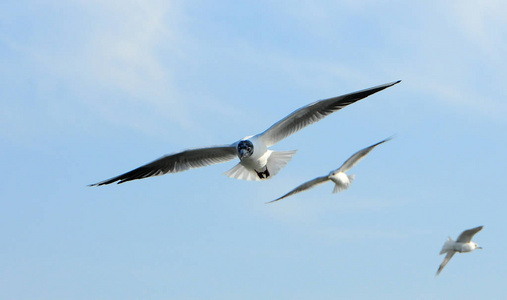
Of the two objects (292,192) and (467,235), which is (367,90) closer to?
(292,192)

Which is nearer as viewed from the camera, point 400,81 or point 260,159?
point 400,81

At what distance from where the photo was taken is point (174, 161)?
537 inches

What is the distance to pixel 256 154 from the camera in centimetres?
1273

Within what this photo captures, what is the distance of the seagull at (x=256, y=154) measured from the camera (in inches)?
498

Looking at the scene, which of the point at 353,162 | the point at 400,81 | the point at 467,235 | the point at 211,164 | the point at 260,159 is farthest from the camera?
the point at 467,235

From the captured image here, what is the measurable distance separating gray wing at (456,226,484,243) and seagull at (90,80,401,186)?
5.72 metres

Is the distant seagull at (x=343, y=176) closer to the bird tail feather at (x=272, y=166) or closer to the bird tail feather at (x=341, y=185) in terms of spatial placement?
the bird tail feather at (x=341, y=185)

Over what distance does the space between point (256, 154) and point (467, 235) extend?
269 inches

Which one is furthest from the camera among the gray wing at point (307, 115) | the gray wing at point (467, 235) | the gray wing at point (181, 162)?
the gray wing at point (467, 235)

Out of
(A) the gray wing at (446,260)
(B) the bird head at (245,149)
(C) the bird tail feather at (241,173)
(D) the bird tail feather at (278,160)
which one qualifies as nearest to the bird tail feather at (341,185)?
(D) the bird tail feather at (278,160)

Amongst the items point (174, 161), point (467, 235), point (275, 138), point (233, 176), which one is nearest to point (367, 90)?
point (275, 138)

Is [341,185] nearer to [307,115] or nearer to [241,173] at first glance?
[241,173]

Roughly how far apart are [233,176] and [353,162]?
319 centimetres

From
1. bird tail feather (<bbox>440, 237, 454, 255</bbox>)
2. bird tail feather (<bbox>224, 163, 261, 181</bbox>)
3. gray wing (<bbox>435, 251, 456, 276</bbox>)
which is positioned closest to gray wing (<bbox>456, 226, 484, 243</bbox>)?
bird tail feather (<bbox>440, 237, 454, 255</bbox>)
